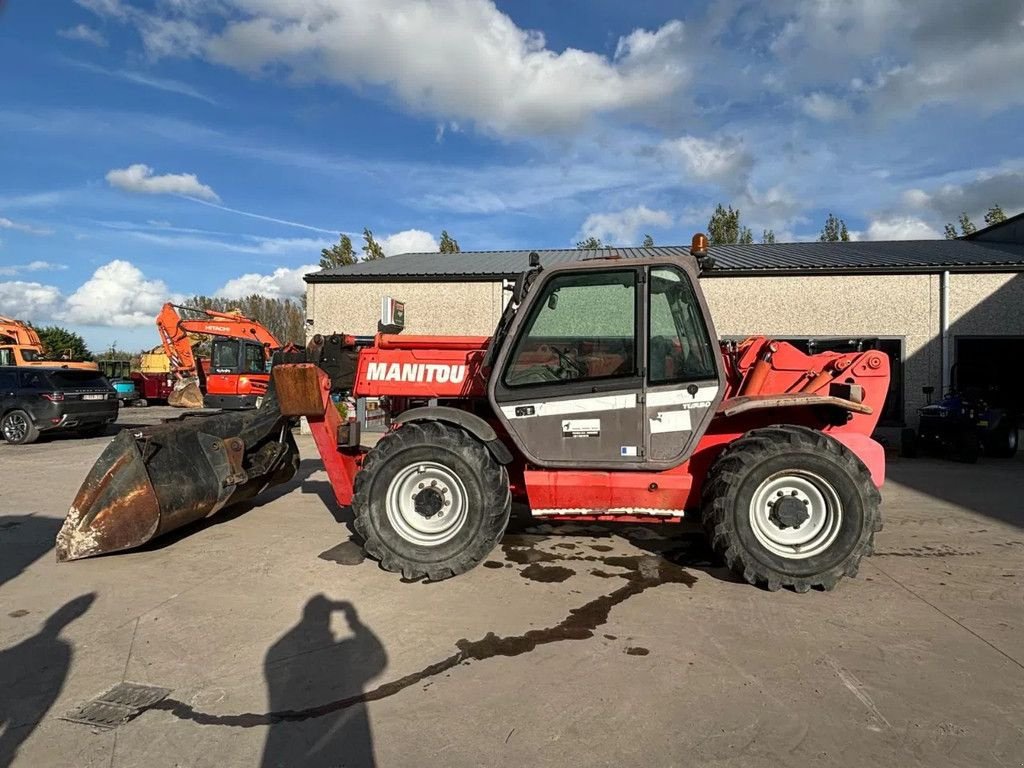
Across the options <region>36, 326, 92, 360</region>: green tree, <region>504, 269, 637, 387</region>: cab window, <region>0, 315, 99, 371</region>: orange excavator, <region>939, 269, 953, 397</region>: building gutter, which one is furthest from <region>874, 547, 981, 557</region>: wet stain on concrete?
<region>36, 326, 92, 360</region>: green tree

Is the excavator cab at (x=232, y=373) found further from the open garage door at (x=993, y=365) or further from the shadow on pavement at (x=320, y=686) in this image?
the open garage door at (x=993, y=365)

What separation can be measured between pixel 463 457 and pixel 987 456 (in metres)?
11.8

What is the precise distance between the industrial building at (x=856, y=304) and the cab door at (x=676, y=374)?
826 cm

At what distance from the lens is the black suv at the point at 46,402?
515 inches

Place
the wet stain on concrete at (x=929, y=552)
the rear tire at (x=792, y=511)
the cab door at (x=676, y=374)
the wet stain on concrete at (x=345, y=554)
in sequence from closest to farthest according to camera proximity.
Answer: the rear tire at (x=792, y=511)
the cab door at (x=676, y=374)
the wet stain on concrete at (x=345, y=554)
the wet stain on concrete at (x=929, y=552)

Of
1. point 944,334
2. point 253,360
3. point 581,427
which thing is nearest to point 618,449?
point 581,427

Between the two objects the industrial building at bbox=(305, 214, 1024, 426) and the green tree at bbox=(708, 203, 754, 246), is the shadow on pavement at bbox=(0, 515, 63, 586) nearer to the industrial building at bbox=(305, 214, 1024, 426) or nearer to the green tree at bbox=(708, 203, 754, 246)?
the industrial building at bbox=(305, 214, 1024, 426)

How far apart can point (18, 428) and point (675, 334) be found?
14.3 meters

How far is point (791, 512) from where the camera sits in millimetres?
4422

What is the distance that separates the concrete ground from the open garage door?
36.2 feet

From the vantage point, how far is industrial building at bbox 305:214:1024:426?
14.1 metres

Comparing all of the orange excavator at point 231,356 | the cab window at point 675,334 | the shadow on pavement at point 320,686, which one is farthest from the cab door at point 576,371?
the orange excavator at point 231,356

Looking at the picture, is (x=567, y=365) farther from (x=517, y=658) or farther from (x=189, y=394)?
(x=189, y=394)

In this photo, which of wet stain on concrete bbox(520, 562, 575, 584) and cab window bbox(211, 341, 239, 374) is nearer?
wet stain on concrete bbox(520, 562, 575, 584)
